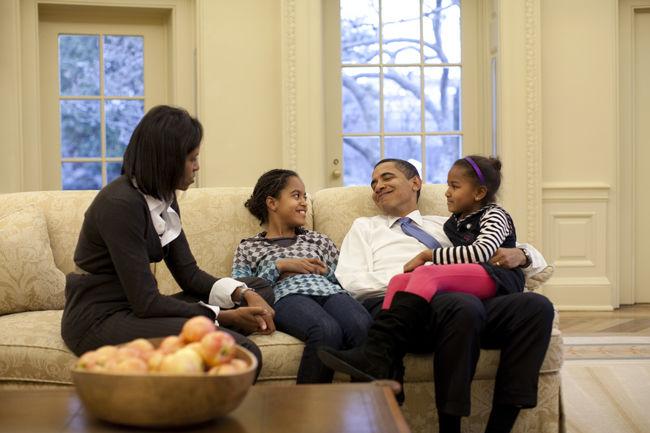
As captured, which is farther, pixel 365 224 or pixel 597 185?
pixel 597 185

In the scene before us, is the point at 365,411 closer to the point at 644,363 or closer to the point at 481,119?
the point at 644,363

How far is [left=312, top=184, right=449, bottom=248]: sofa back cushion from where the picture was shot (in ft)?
10.2

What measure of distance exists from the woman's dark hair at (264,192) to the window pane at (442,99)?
2745 mm

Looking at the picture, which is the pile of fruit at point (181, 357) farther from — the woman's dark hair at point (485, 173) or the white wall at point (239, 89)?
the white wall at point (239, 89)

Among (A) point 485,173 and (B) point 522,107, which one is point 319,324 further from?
(B) point 522,107

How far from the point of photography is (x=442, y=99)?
18.4 feet

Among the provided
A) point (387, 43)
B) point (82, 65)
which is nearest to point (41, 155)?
point (82, 65)

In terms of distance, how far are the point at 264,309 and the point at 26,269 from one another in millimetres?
835

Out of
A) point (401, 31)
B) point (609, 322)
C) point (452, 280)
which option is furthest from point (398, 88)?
point (452, 280)

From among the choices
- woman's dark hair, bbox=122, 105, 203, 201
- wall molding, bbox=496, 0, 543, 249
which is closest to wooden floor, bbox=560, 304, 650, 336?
wall molding, bbox=496, 0, 543, 249

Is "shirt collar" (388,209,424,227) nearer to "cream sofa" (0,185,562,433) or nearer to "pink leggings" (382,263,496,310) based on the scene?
"cream sofa" (0,185,562,433)

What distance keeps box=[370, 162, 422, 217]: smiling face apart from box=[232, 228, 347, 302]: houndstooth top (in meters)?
0.24

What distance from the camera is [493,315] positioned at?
248 cm

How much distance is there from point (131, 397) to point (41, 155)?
166 inches
